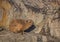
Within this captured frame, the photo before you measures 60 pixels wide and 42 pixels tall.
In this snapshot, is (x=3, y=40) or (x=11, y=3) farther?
(x=11, y=3)

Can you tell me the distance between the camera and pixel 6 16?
243cm

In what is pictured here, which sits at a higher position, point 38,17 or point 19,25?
point 38,17

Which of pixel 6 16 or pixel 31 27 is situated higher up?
pixel 6 16

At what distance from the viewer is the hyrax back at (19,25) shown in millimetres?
2412

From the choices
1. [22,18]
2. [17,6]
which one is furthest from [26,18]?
[17,6]

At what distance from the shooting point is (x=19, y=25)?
2.44 m

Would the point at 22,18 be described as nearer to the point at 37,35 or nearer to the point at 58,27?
the point at 37,35

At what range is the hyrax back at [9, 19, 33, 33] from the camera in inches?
95.0

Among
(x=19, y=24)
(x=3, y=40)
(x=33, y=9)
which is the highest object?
(x=33, y=9)

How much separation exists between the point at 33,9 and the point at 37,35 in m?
0.39

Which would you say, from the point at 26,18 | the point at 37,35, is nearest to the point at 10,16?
the point at 26,18

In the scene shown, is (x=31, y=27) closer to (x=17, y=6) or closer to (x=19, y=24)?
(x=19, y=24)

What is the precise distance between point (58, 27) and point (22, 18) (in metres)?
0.54

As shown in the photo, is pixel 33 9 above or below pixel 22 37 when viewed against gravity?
above
